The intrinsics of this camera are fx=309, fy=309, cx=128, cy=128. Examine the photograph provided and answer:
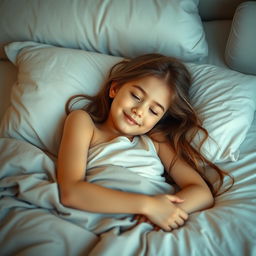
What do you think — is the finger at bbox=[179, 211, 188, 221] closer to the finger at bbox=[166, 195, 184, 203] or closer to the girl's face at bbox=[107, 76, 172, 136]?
the finger at bbox=[166, 195, 184, 203]

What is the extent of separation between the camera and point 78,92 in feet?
3.74

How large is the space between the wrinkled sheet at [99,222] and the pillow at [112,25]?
0.52m

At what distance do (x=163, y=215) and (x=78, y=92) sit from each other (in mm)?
542

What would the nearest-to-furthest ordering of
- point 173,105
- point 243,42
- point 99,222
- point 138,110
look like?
→ point 99,222, point 138,110, point 173,105, point 243,42

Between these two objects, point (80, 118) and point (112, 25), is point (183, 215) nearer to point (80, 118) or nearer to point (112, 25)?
point (80, 118)

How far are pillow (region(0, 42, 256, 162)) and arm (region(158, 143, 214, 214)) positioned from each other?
9 centimetres

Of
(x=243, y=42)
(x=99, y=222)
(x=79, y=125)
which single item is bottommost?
(x=99, y=222)

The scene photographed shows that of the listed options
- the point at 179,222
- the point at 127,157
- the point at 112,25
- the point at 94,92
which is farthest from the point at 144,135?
the point at 112,25

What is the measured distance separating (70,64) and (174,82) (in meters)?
0.40

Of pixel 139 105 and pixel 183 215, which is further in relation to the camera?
pixel 139 105

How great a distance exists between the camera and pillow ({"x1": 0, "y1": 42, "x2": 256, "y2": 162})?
3.39 ft

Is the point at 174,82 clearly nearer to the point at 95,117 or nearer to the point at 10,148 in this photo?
the point at 95,117

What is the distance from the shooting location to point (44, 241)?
78 centimetres

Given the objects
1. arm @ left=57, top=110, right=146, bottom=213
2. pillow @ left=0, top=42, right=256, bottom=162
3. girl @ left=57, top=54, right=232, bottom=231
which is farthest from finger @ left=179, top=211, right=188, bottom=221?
pillow @ left=0, top=42, right=256, bottom=162
